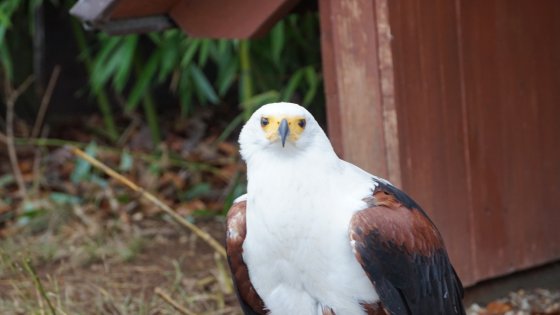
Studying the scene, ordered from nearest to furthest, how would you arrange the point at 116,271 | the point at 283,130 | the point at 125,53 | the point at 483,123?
the point at 283,130, the point at 483,123, the point at 116,271, the point at 125,53

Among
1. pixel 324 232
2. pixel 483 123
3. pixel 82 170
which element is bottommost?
pixel 82 170

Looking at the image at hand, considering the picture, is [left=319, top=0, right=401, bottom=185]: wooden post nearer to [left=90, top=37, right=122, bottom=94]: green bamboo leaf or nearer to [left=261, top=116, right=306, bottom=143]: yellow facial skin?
[left=261, top=116, right=306, bottom=143]: yellow facial skin

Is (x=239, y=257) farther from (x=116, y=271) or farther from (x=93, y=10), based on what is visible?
(x=116, y=271)

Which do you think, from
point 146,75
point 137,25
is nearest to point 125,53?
point 146,75

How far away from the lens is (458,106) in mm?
4312

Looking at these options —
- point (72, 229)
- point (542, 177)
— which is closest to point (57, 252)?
point (72, 229)

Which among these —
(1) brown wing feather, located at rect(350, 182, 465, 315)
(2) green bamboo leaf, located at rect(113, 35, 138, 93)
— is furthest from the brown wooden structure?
(2) green bamboo leaf, located at rect(113, 35, 138, 93)

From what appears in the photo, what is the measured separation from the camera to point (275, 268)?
3287 mm

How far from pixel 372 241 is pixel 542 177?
1.79 meters

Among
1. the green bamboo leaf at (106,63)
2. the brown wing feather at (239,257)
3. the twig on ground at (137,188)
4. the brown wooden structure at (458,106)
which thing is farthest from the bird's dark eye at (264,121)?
the green bamboo leaf at (106,63)

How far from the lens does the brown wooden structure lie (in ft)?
13.5

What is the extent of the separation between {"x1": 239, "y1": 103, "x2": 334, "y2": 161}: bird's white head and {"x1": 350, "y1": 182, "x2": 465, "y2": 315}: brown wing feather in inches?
9.6

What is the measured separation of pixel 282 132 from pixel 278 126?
0.17 feet

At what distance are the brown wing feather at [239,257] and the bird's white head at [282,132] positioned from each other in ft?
0.70
